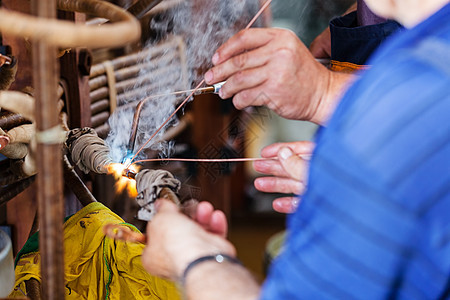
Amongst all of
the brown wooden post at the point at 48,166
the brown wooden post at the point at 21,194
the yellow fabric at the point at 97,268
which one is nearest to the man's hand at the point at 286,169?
the yellow fabric at the point at 97,268

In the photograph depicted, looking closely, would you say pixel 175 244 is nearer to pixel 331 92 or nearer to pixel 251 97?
pixel 251 97

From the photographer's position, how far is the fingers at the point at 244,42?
1.00 metres

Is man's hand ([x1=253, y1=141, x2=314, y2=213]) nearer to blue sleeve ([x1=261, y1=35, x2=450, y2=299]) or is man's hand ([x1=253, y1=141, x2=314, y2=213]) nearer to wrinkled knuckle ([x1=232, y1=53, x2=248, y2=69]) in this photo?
wrinkled knuckle ([x1=232, y1=53, x2=248, y2=69])

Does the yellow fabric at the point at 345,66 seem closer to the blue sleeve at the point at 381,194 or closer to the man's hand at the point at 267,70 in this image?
the man's hand at the point at 267,70

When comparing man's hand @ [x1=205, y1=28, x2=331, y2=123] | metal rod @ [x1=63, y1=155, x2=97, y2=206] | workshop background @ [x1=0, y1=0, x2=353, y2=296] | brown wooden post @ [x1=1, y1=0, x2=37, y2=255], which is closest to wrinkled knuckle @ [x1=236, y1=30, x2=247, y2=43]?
man's hand @ [x1=205, y1=28, x2=331, y2=123]

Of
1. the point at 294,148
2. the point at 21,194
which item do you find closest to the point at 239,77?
the point at 294,148

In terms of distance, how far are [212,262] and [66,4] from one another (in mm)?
546

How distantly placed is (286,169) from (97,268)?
20.1 inches

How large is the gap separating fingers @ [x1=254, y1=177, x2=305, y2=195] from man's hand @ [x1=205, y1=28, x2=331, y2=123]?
155 mm

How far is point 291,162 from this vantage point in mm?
1017

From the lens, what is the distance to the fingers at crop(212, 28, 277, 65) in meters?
1.00

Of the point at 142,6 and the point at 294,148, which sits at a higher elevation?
the point at 142,6

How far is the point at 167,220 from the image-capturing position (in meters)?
0.76

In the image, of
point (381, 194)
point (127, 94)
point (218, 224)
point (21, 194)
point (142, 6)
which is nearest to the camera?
point (381, 194)
